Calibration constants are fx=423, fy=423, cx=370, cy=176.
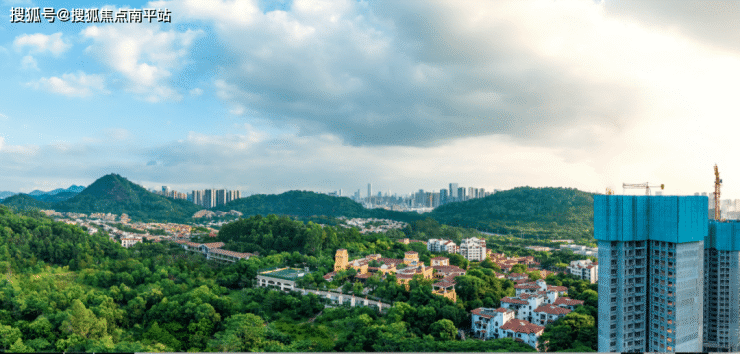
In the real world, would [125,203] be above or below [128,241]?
above

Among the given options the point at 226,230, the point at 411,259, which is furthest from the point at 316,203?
the point at 411,259

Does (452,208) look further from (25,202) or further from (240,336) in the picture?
(25,202)

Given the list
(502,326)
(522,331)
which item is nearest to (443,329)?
(502,326)

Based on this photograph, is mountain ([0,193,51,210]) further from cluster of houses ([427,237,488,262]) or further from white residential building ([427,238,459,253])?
cluster of houses ([427,237,488,262])

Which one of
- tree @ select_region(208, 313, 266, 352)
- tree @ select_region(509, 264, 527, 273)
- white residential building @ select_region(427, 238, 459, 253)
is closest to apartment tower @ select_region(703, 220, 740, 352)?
tree @ select_region(509, 264, 527, 273)

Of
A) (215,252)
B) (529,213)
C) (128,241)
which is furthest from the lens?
(529,213)

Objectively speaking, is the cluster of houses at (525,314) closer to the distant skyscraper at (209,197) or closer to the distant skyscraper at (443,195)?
the distant skyscraper at (443,195)

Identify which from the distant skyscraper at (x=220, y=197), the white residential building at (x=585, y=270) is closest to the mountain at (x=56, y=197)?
the distant skyscraper at (x=220, y=197)
